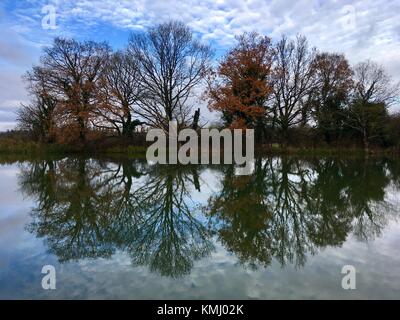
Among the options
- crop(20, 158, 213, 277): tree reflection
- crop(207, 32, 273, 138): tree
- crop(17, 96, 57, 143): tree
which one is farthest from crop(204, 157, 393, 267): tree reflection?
crop(17, 96, 57, 143): tree

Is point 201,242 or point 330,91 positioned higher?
point 330,91

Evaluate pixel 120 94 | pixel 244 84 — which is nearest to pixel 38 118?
pixel 120 94

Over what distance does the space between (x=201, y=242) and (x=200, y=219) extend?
4.56 feet

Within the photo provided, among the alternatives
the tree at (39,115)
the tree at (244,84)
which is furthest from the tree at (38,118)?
the tree at (244,84)

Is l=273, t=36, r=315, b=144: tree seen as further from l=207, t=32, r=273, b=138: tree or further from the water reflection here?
the water reflection

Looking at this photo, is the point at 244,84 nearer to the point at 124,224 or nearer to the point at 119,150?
the point at 119,150

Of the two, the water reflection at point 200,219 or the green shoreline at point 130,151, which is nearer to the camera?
the water reflection at point 200,219

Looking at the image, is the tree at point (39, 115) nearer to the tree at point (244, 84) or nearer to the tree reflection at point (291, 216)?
the tree at point (244, 84)

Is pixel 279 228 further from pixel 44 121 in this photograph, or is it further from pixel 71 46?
pixel 44 121

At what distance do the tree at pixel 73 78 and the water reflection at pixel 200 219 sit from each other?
19.1m

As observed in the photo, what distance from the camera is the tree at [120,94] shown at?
29.1 meters

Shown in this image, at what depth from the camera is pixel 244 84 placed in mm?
27234

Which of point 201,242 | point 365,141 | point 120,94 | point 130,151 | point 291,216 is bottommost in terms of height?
point 201,242

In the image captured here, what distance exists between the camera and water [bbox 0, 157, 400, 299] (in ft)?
11.3
